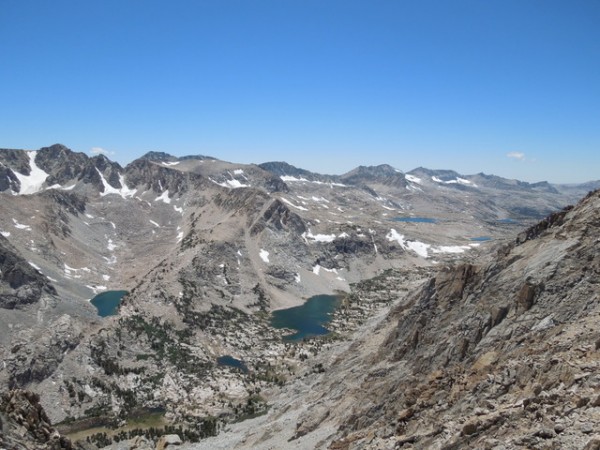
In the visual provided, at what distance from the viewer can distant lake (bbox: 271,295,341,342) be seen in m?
159

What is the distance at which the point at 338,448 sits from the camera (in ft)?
144

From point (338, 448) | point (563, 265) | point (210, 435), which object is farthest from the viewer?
point (210, 435)

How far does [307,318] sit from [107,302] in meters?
78.6

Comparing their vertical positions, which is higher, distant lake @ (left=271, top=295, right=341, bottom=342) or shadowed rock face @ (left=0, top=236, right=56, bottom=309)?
shadowed rock face @ (left=0, top=236, right=56, bottom=309)

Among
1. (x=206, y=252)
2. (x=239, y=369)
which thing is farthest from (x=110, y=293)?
(x=239, y=369)

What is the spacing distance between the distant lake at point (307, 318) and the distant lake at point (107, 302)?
196 feet

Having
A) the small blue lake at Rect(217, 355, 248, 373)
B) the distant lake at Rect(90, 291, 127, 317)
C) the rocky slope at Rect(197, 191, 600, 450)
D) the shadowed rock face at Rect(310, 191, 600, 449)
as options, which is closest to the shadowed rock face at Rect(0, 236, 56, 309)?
the distant lake at Rect(90, 291, 127, 317)

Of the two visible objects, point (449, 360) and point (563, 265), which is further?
point (449, 360)

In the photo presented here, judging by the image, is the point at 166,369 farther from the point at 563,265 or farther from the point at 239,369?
the point at 563,265

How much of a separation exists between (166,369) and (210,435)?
3929cm

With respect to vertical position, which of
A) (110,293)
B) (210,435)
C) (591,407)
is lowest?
(210,435)

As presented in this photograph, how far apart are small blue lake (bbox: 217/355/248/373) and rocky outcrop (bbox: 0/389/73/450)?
295 ft

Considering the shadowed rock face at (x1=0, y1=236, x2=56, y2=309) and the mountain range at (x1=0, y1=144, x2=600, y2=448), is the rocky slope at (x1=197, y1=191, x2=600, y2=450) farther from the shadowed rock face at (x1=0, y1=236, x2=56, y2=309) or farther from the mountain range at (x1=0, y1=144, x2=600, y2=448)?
the shadowed rock face at (x1=0, y1=236, x2=56, y2=309)

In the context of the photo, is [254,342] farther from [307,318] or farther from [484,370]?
[484,370]
